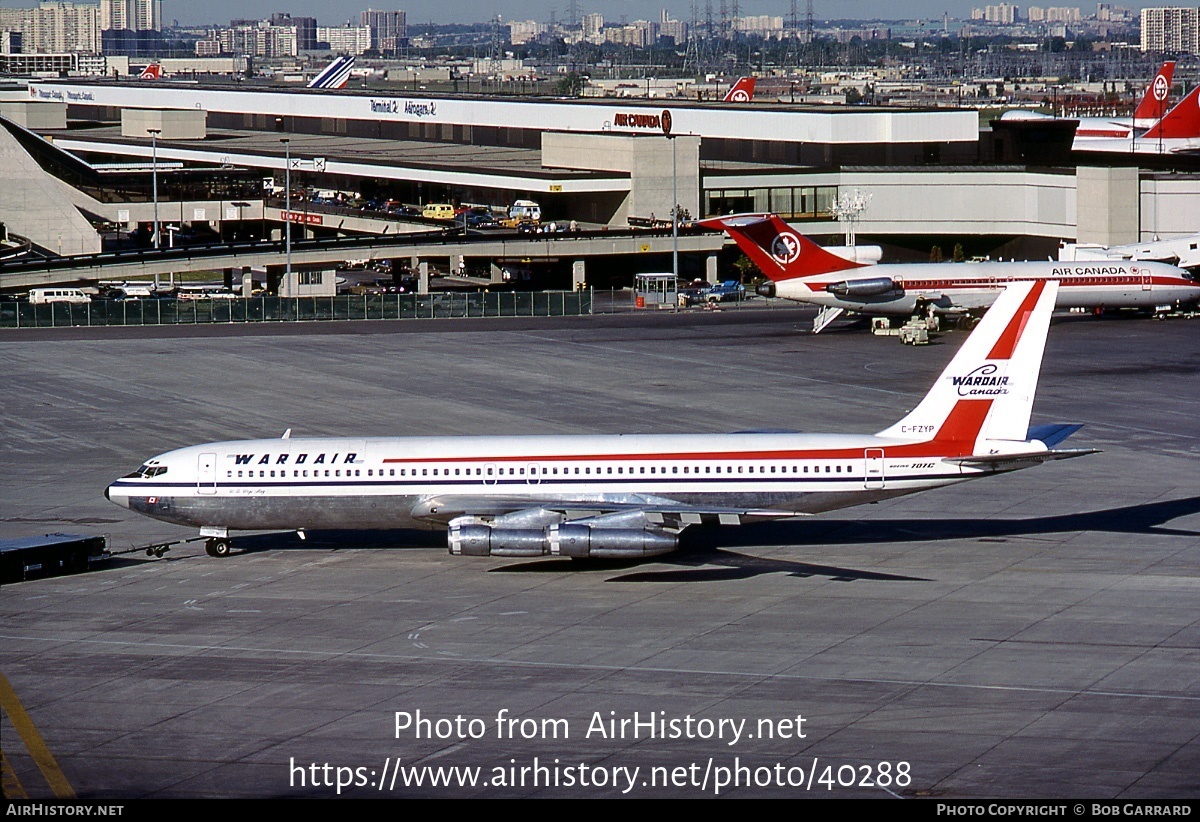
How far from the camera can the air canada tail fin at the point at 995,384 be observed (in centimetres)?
4909

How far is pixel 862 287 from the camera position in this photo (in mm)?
107188

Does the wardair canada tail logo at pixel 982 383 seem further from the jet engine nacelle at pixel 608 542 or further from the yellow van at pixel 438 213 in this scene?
the yellow van at pixel 438 213

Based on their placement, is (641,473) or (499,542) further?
(641,473)

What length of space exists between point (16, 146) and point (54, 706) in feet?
386

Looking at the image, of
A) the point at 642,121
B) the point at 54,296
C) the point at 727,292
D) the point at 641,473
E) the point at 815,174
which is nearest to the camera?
the point at 641,473

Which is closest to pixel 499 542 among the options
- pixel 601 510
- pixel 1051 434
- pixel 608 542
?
pixel 608 542

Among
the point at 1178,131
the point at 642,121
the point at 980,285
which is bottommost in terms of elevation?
the point at 980,285

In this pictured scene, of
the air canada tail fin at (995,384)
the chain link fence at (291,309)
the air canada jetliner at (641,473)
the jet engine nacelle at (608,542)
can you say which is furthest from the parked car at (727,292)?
the jet engine nacelle at (608,542)

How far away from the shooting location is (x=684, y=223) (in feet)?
465

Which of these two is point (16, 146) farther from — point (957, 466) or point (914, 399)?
point (957, 466)

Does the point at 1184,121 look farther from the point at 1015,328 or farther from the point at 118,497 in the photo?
the point at 118,497

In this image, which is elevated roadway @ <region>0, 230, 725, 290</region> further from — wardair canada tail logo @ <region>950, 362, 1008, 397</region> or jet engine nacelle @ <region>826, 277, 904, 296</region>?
→ wardair canada tail logo @ <region>950, 362, 1008, 397</region>

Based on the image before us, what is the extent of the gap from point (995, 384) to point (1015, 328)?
182cm

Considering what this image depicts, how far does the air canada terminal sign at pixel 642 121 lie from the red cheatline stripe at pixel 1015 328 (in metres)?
107
